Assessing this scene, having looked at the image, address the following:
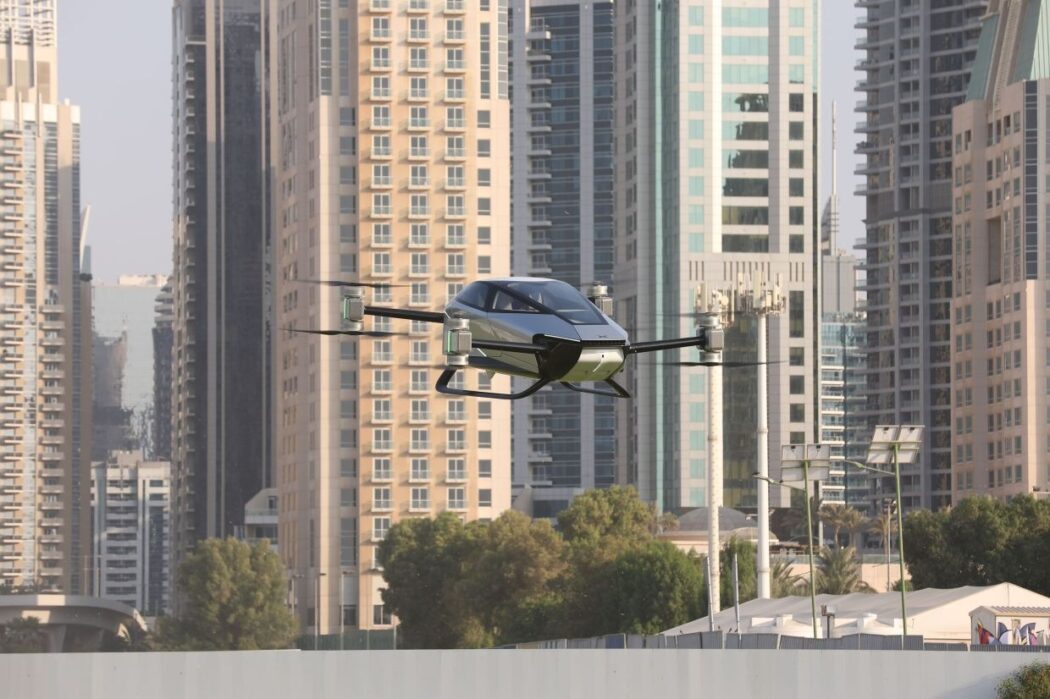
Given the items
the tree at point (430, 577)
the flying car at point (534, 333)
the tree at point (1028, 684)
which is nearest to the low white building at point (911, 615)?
the tree at point (1028, 684)

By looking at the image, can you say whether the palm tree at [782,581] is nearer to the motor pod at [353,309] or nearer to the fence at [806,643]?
the fence at [806,643]

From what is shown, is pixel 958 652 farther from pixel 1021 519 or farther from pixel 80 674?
pixel 1021 519

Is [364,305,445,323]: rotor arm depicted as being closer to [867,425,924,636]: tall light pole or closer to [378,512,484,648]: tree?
[867,425,924,636]: tall light pole

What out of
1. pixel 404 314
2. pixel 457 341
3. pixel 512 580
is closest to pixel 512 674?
pixel 404 314

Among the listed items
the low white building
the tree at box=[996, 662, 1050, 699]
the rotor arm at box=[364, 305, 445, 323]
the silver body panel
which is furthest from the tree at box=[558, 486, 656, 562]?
the silver body panel

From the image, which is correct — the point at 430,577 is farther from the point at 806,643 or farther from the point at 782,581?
the point at 806,643

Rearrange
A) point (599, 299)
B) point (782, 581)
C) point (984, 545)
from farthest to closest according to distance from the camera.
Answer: point (782, 581) < point (984, 545) < point (599, 299)

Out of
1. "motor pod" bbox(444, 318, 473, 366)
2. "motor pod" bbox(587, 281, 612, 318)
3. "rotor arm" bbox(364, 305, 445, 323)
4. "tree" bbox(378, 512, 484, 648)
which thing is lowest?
"tree" bbox(378, 512, 484, 648)
